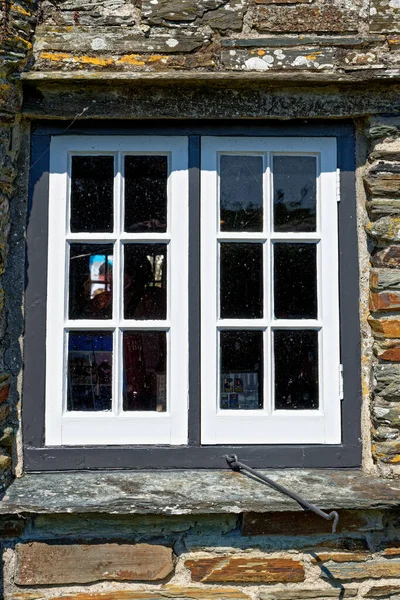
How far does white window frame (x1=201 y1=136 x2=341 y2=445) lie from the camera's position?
8.95 ft

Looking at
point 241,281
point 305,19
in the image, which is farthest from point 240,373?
point 305,19

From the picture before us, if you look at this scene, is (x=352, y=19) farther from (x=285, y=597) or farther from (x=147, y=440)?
(x=285, y=597)

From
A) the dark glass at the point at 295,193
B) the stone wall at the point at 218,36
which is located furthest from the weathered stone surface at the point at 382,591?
the stone wall at the point at 218,36

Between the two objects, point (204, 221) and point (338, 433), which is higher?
point (204, 221)

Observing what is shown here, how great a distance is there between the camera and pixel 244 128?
280 cm

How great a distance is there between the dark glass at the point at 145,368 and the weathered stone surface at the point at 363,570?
995 millimetres

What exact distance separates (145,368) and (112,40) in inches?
58.6

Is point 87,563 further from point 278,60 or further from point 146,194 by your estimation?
point 278,60

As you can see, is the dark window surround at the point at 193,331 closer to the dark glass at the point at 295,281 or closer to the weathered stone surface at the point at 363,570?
the dark glass at the point at 295,281

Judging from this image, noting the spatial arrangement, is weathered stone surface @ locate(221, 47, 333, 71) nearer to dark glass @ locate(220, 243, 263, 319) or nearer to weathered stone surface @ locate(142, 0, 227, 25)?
weathered stone surface @ locate(142, 0, 227, 25)

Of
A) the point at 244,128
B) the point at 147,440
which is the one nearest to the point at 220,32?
the point at 244,128

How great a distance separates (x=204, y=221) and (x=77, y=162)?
26.1 inches

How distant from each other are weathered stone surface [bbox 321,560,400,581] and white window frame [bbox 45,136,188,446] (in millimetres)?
827

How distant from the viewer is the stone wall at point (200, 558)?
2.46 m
